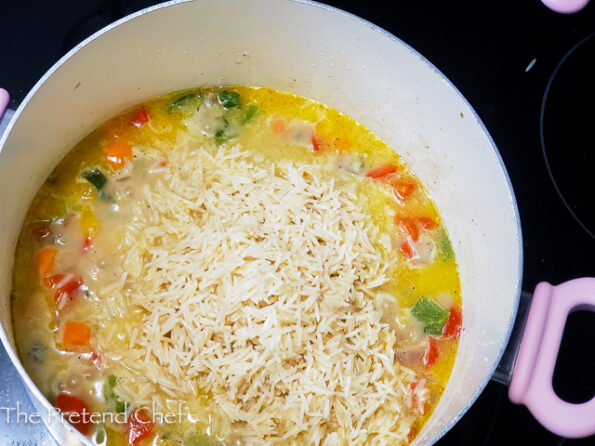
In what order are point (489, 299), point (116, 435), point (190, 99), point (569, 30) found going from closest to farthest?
1. point (116, 435)
2. point (489, 299)
3. point (190, 99)
4. point (569, 30)

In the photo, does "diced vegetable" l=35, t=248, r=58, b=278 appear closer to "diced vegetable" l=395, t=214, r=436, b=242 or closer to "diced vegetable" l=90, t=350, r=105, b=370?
"diced vegetable" l=90, t=350, r=105, b=370

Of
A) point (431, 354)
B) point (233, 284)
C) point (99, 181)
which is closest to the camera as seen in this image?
point (233, 284)

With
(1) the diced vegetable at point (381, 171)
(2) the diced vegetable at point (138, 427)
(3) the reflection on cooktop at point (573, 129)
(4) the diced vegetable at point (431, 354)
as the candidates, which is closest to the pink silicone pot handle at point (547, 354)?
(4) the diced vegetable at point (431, 354)

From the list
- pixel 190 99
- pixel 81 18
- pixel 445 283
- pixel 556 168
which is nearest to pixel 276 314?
pixel 445 283

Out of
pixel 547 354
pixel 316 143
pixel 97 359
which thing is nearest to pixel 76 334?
pixel 97 359

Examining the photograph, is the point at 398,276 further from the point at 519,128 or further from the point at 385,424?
the point at 519,128

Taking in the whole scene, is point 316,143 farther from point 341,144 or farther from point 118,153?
point 118,153


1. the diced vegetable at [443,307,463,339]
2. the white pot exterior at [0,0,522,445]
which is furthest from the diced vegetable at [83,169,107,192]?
the diced vegetable at [443,307,463,339]
